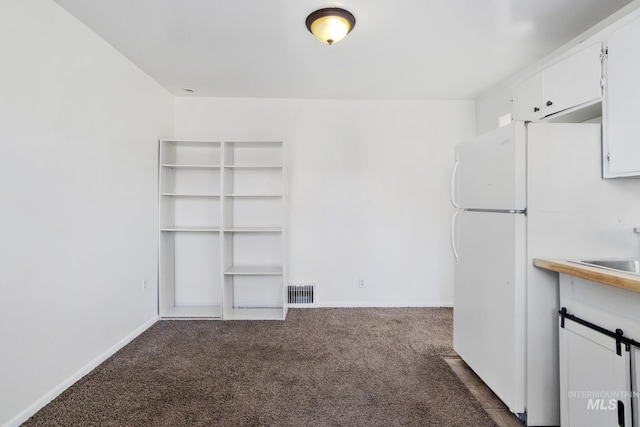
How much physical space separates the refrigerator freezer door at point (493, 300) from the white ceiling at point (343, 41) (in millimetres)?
1397

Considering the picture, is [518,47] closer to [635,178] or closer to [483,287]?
[635,178]

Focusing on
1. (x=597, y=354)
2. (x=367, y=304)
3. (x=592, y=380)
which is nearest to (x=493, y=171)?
(x=597, y=354)

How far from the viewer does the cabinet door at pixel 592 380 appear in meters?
1.25

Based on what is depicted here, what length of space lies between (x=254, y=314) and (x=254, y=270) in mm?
501

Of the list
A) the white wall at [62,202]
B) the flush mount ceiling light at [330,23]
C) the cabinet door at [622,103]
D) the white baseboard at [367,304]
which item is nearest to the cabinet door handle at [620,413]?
the cabinet door at [622,103]

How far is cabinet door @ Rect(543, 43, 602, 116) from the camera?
1.66 metres

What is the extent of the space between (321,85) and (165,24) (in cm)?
157

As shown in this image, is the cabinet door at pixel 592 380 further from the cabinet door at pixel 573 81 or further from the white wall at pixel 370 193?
the white wall at pixel 370 193

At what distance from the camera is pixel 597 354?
136 cm

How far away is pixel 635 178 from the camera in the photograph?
5.35 ft

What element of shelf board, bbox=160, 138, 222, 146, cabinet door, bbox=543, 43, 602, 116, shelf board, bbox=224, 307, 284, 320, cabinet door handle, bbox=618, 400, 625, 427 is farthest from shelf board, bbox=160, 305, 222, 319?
cabinet door, bbox=543, 43, 602, 116

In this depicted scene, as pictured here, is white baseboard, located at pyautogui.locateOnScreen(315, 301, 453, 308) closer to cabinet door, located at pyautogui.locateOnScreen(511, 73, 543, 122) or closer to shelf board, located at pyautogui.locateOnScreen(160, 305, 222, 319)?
shelf board, located at pyautogui.locateOnScreen(160, 305, 222, 319)

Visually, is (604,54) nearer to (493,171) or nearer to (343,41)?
(493,171)

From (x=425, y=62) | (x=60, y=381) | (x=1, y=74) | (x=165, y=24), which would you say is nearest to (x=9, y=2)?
(x=1, y=74)
